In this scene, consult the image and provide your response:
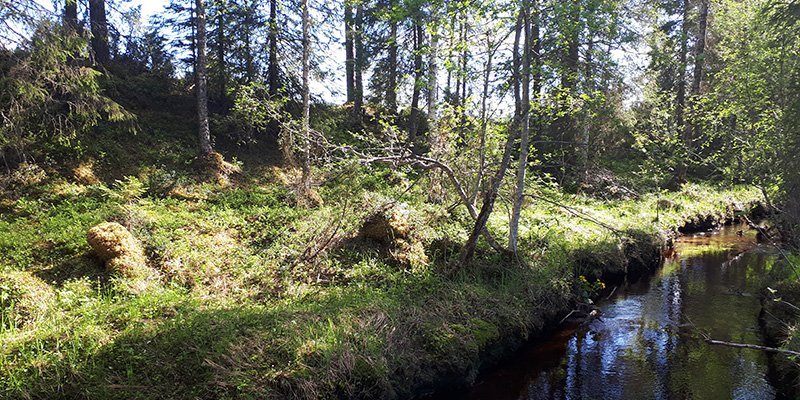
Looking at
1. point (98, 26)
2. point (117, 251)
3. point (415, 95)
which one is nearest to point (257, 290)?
point (117, 251)

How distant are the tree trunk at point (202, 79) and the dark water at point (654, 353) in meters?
11.1

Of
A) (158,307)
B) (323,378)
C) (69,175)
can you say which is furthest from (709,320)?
(69,175)

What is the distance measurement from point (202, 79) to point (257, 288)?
8.74 m

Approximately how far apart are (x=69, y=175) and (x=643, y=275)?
15.2 m

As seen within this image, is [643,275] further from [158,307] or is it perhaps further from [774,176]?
[158,307]

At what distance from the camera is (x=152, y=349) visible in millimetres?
5648

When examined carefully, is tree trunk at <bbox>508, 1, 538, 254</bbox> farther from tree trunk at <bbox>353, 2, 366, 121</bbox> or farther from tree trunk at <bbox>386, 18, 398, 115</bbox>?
tree trunk at <bbox>353, 2, 366, 121</bbox>

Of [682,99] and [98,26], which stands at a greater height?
[98,26]

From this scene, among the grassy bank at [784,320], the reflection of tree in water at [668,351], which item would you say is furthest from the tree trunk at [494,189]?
the grassy bank at [784,320]

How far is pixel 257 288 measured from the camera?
779 cm

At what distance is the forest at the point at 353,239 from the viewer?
5.96 meters

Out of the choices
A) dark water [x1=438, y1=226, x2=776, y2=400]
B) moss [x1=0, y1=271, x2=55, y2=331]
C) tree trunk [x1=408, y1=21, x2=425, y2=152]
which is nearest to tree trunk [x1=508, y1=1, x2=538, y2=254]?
dark water [x1=438, y1=226, x2=776, y2=400]

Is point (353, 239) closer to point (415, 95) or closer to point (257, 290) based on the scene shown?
point (257, 290)

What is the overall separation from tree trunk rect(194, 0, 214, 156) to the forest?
0.07m
